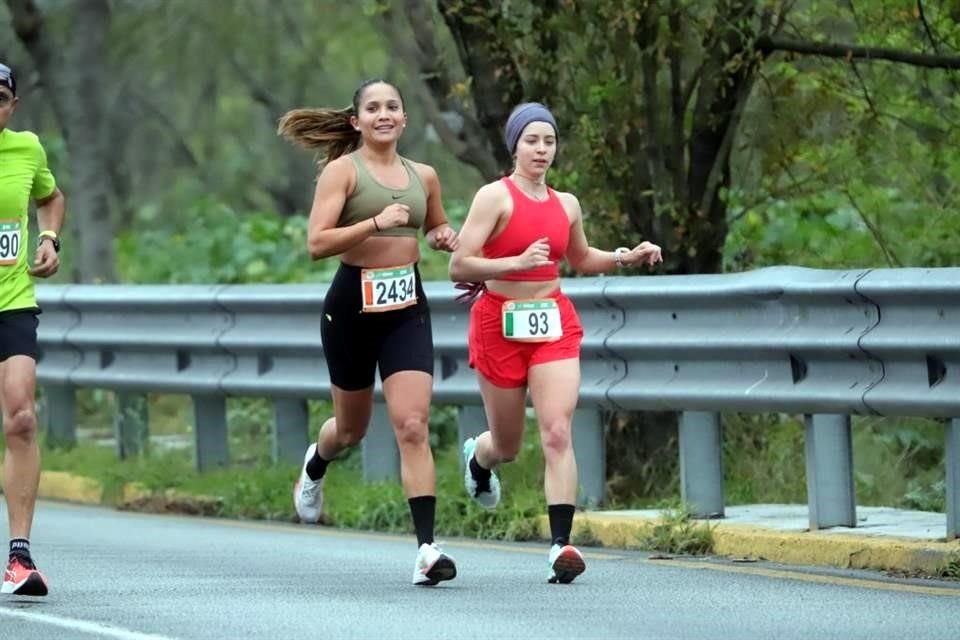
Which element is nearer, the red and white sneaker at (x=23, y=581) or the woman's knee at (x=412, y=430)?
the red and white sneaker at (x=23, y=581)

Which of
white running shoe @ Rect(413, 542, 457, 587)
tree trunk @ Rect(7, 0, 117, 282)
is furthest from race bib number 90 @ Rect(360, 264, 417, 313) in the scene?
tree trunk @ Rect(7, 0, 117, 282)

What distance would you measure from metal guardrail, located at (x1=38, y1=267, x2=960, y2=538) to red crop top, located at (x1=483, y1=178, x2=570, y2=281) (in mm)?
1219

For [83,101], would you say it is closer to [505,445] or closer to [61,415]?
[61,415]

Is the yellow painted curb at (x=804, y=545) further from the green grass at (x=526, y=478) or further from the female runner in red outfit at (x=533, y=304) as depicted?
the female runner in red outfit at (x=533, y=304)

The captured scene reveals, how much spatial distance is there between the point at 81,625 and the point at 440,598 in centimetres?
131

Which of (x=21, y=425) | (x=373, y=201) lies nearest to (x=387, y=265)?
(x=373, y=201)

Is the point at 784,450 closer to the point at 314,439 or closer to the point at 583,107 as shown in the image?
the point at 583,107

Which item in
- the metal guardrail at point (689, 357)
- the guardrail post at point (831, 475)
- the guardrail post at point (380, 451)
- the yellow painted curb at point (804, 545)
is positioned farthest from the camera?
the guardrail post at point (380, 451)

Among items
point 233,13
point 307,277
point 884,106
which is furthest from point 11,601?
point 233,13

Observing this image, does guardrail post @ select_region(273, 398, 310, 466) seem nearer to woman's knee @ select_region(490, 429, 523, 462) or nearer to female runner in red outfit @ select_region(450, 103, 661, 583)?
woman's knee @ select_region(490, 429, 523, 462)

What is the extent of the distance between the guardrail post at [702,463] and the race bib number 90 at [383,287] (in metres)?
1.86

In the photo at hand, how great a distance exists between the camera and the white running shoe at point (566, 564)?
9.43m

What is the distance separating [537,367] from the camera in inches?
384

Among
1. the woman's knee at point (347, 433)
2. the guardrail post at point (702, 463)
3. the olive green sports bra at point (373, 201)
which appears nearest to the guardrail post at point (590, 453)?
the guardrail post at point (702, 463)
